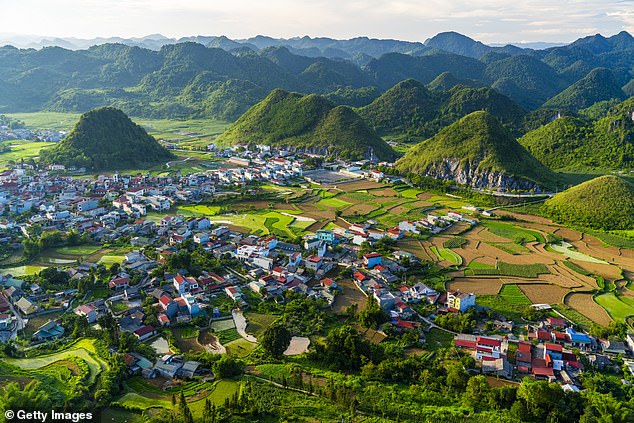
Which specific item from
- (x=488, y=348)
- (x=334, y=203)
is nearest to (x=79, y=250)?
(x=334, y=203)

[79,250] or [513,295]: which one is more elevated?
[79,250]

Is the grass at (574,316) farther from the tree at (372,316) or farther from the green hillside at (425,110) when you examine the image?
the green hillside at (425,110)

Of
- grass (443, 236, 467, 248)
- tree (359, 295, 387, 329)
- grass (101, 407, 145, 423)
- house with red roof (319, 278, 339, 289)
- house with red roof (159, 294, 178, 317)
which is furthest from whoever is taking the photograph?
grass (443, 236, 467, 248)

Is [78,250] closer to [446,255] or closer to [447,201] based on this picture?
[446,255]

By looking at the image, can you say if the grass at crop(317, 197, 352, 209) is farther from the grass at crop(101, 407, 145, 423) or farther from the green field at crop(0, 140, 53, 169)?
the green field at crop(0, 140, 53, 169)

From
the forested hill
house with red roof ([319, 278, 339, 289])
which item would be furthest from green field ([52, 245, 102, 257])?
the forested hill

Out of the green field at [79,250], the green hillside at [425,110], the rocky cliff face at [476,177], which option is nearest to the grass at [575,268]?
the rocky cliff face at [476,177]
